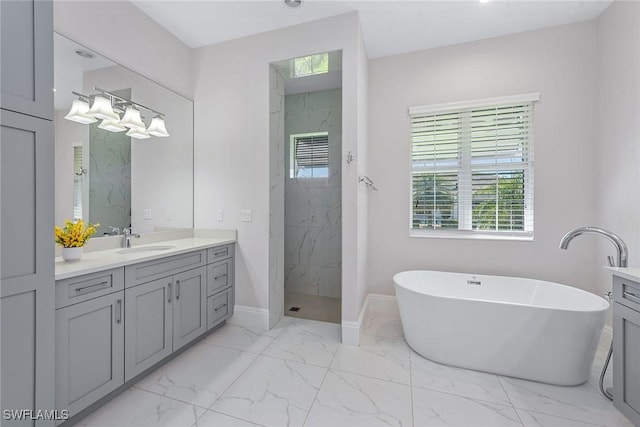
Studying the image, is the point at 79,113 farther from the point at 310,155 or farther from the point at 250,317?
the point at 310,155

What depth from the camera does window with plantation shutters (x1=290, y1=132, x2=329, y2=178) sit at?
354cm

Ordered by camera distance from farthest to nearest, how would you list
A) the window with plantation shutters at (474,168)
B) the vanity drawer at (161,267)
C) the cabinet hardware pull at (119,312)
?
the window with plantation shutters at (474,168)
the vanity drawer at (161,267)
the cabinet hardware pull at (119,312)

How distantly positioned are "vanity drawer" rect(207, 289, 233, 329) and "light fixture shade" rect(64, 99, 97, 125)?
1.66 meters

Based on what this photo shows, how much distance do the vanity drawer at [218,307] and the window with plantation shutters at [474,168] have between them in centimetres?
208

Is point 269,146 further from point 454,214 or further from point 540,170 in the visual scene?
point 540,170

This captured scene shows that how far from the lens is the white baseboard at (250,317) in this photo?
101 inches

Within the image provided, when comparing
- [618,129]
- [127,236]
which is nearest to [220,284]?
[127,236]

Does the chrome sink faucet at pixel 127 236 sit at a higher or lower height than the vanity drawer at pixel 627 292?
higher

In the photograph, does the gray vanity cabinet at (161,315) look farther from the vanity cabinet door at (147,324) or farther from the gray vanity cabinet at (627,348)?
the gray vanity cabinet at (627,348)

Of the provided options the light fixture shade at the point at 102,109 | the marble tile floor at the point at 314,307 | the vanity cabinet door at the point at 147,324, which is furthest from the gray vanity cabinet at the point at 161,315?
the light fixture shade at the point at 102,109

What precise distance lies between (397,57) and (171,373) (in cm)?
355

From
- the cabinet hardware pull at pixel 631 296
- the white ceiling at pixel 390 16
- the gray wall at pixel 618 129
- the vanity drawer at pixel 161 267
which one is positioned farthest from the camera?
the white ceiling at pixel 390 16

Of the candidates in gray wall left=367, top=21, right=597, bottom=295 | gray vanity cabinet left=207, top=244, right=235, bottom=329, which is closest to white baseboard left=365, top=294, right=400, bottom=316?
gray wall left=367, top=21, right=597, bottom=295

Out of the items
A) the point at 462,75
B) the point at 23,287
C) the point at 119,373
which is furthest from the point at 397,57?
the point at 119,373
